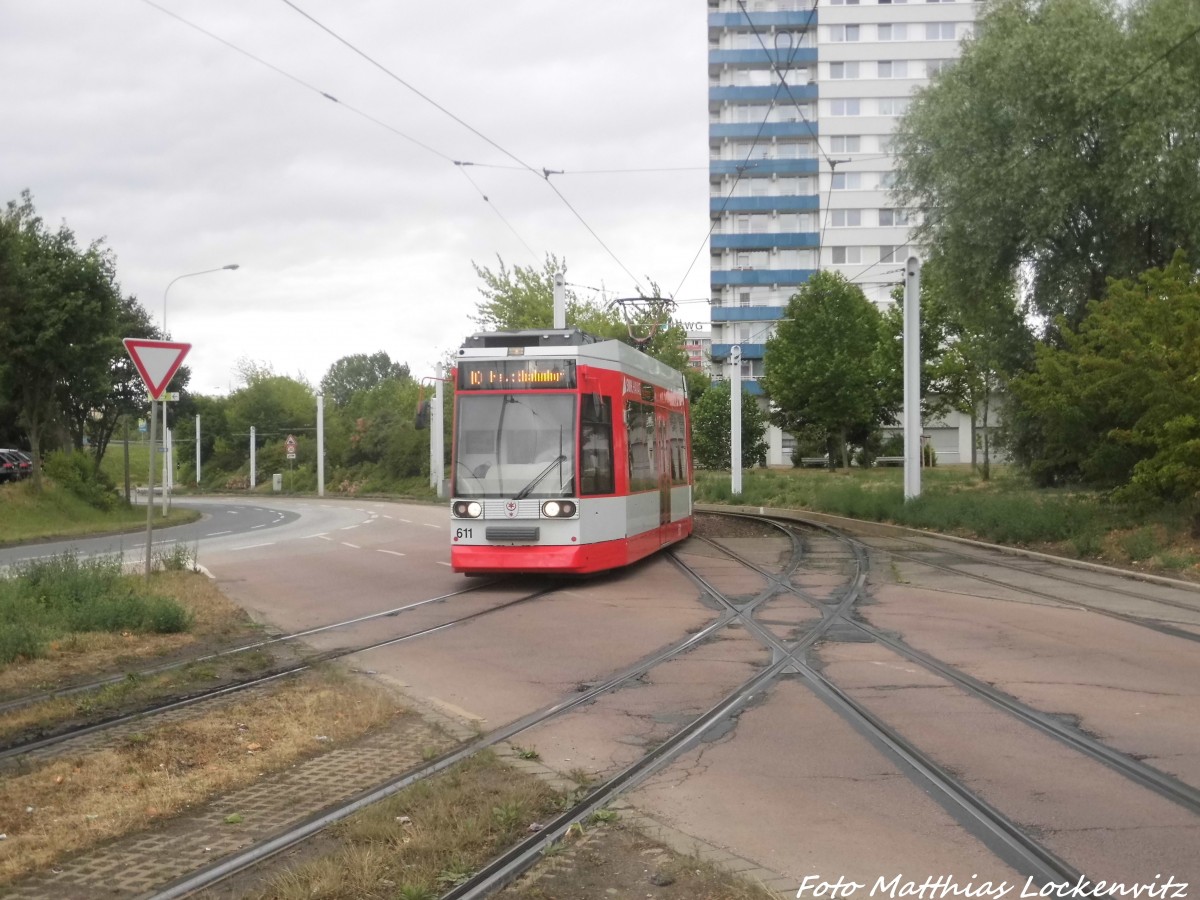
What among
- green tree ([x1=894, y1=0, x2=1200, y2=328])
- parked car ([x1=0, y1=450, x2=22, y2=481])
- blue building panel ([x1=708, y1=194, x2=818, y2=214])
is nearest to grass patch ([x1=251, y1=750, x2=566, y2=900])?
green tree ([x1=894, y1=0, x2=1200, y2=328])

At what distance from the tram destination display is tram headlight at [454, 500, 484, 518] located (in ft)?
5.00

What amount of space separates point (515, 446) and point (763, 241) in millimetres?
66017

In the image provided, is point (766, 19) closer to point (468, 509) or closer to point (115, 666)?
point (468, 509)

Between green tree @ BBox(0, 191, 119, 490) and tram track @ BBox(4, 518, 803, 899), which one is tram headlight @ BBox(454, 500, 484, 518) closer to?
tram track @ BBox(4, 518, 803, 899)

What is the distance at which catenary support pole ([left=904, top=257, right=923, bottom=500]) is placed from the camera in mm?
27406

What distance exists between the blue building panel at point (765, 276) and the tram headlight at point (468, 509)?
66.1m

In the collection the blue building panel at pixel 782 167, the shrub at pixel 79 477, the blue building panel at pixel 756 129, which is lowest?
the shrub at pixel 79 477

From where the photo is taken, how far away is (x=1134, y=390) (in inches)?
727

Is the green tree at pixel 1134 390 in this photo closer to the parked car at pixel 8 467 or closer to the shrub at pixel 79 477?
the shrub at pixel 79 477

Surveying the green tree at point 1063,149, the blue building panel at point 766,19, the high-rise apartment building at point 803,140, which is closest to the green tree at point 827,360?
the high-rise apartment building at point 803,140

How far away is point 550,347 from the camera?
15805mm

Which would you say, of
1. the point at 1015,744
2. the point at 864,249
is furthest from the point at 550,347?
the point at 864,249

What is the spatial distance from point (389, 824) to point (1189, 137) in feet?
83.2

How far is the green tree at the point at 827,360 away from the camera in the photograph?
60.0 metres
